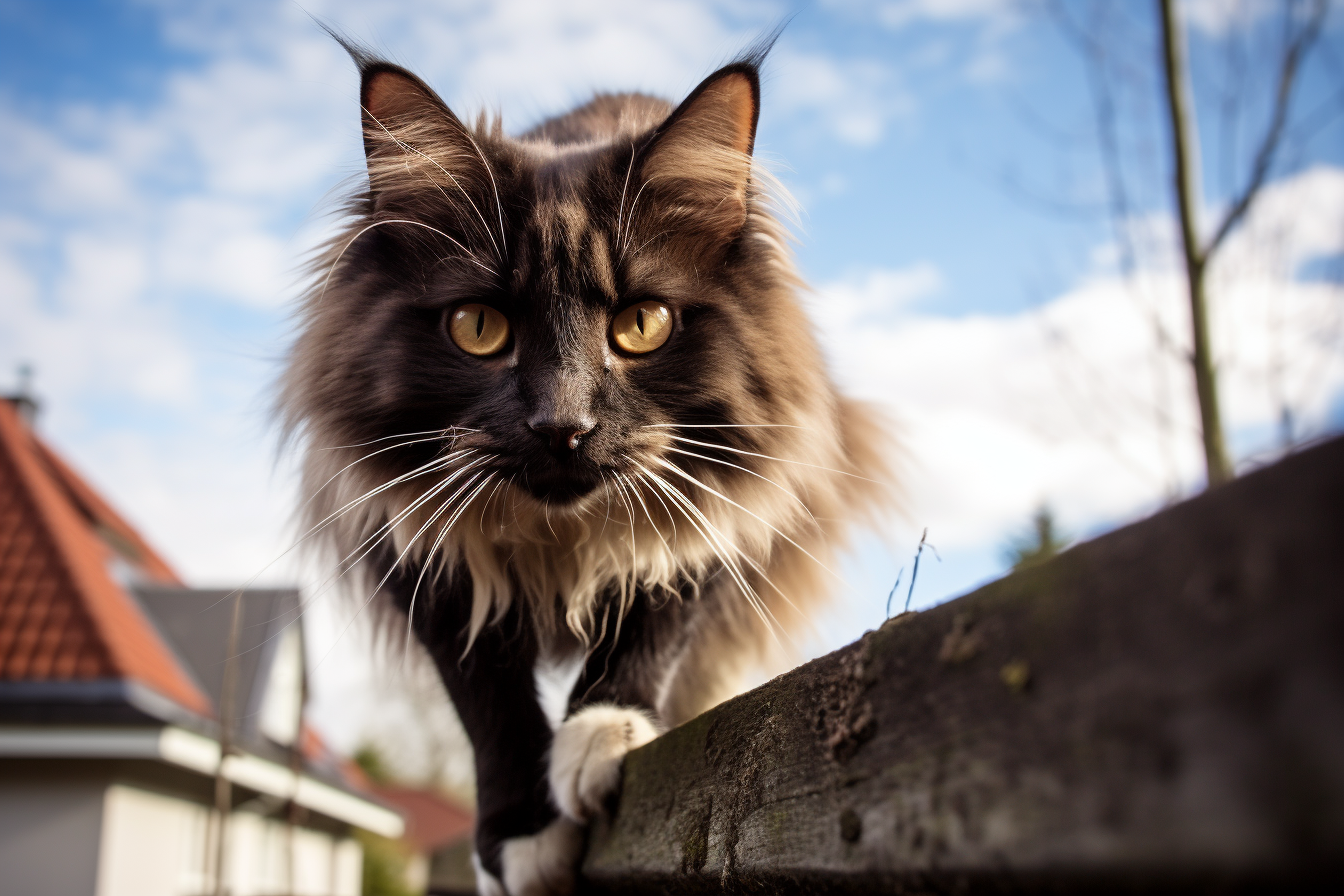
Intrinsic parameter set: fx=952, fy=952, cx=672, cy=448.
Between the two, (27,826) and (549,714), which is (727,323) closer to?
(549,714)

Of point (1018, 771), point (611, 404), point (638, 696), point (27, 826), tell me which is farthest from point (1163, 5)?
point (27, 826)

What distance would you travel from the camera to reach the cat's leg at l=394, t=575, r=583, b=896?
156 cm

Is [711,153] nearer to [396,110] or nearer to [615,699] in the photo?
[396,110]

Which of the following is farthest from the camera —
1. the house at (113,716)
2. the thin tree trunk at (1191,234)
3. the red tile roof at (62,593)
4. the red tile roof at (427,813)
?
the red tile roof at (427,813)

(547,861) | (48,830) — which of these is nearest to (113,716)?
(48,830)

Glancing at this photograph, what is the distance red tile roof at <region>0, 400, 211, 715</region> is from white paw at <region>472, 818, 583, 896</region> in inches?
254

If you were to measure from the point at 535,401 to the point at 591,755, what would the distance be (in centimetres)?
57

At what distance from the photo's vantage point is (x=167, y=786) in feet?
25.2

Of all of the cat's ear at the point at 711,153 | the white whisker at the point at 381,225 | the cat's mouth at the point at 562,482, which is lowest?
the cat's mouth at the point at 562,482

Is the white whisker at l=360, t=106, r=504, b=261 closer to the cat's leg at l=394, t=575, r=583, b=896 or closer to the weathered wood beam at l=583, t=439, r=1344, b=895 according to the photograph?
the cat's leg at l=394, t=575, r=583, b=896

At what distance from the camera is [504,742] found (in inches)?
70.9

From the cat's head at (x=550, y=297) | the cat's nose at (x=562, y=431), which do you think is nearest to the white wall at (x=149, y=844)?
the cat's head at (x=550, y=297)

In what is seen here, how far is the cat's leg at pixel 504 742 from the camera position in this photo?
156cm

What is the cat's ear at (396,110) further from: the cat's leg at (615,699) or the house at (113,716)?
the house at (113,716)
